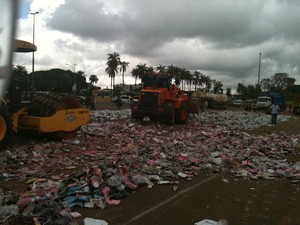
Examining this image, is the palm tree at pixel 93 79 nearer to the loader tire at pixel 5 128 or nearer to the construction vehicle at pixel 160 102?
the construction vehicle at pixel 160 102

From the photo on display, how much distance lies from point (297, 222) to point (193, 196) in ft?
4.93

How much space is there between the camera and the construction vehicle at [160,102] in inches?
619

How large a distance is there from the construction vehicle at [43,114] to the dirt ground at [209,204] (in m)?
4.21

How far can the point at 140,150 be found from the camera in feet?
28.3

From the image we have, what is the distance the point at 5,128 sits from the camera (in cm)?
788

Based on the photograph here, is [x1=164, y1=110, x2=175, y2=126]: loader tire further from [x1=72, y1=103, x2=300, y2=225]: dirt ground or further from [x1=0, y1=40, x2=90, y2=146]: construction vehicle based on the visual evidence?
[x1=72, y1=103, x2=300, y2=225]: dirt ground

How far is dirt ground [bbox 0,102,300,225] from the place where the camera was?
4.44 m

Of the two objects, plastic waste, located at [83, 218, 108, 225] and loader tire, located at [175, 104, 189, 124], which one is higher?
loader tire, located at [175, 104, 189, 124]

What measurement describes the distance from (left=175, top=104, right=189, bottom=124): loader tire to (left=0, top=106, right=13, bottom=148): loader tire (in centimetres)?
956

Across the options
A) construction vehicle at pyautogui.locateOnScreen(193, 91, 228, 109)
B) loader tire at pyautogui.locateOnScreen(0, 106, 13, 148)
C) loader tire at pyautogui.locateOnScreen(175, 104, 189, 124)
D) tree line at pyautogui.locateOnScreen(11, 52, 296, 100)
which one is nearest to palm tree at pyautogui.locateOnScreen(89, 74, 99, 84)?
tree line at pyautogui.locateOnScreen(11, 52, 296, 100)

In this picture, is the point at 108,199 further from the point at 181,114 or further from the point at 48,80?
the point at 48,80

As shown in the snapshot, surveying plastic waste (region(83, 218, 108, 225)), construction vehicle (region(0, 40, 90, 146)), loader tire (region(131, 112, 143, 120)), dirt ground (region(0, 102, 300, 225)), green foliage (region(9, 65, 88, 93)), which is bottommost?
plastic waste (region(83, 218, 108, 225))

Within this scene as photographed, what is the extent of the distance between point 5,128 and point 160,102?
8799mm

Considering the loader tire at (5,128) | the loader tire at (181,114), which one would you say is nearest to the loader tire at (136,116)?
the loader tire at (181,114)
